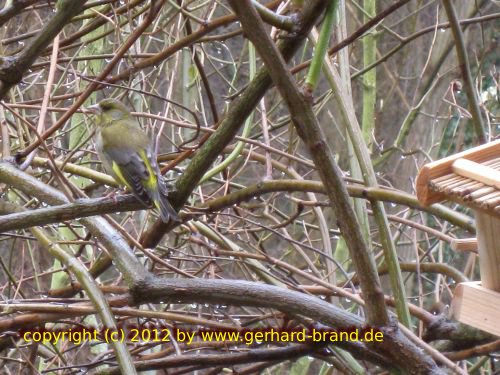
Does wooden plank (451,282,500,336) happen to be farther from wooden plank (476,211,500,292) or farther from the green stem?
the green stem

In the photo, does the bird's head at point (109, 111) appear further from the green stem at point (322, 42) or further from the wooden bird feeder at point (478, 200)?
the green stem at point (322, 42)

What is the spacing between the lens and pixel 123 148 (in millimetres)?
4512

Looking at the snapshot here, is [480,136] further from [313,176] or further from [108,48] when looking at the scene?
[313,176]

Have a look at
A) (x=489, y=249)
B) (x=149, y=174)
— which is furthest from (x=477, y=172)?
(x=149, y=174)

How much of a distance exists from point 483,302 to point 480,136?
930 millimetres

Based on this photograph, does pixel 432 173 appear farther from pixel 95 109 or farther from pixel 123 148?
pixel 95 109

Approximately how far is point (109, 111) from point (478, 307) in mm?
2666

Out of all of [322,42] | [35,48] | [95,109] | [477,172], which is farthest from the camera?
[95,109]

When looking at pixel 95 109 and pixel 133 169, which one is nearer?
pixel 133 169

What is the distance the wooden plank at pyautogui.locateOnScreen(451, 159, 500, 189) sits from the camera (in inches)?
96.7

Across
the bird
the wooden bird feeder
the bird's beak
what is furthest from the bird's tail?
the bird's beak

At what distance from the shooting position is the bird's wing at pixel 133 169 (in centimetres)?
370

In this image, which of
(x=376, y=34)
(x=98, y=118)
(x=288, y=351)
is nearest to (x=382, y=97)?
(x=376, y=34)

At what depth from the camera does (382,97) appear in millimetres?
9812
